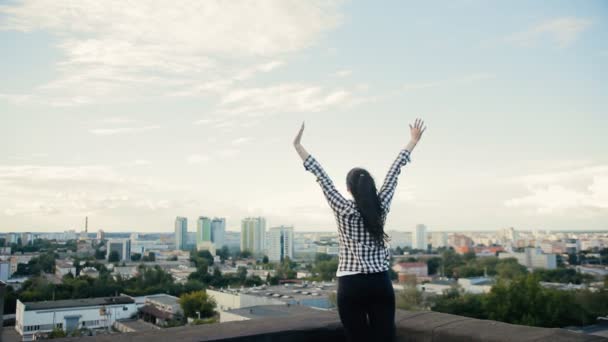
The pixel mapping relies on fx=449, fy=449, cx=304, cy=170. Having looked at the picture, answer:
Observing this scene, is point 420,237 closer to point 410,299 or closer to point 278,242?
point 278,242

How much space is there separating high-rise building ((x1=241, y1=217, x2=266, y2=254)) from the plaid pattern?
8194cm

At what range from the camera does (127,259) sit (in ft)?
194

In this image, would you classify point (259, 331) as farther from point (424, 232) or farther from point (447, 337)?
point (424, 232)

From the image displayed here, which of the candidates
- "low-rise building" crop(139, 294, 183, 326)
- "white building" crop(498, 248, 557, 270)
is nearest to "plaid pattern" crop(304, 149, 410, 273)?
"low-rise building" crop(139, 294, 183, 326)

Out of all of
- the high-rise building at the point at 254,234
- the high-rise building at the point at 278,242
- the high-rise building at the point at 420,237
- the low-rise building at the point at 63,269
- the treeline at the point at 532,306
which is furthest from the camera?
the high-rise building at the point at 420,237

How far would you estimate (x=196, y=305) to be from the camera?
953 inches

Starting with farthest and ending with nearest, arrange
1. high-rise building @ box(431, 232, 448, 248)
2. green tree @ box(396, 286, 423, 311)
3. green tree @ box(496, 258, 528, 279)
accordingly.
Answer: high-rise building @ box(431, 232, 448, 248), green tree @ box(496, 258, 528, 279), green tree @ box(396, 286, 423, 311)

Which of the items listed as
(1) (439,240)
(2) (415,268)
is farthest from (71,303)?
(1) (439,240)

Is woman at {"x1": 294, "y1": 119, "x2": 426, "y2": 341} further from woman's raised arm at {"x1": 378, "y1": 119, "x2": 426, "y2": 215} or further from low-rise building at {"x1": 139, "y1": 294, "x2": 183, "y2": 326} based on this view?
low-rise building at {"x1": 139, "y1": 294, "x2": 183, "y2": 326}

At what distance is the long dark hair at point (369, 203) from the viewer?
108 centimetres

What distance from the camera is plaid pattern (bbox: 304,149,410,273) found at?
107 cm

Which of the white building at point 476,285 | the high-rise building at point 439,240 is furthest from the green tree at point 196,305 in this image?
the high-rise building at point 439,240

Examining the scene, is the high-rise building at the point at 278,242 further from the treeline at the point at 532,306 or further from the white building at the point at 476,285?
the treeline at the point at 532,306

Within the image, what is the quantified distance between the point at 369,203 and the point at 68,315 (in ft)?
80.4
